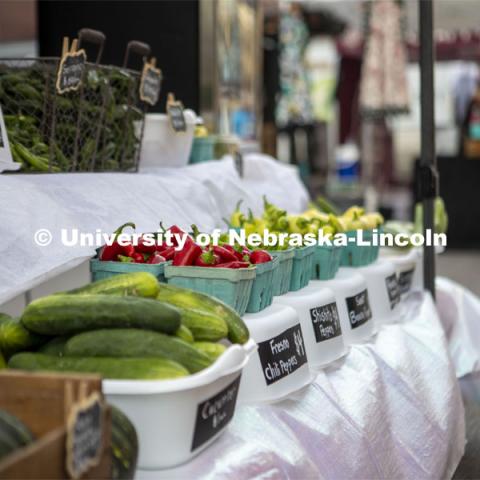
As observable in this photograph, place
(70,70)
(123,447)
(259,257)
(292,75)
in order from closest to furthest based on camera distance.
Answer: (123,447), (259,257), (70,70), (292,75)

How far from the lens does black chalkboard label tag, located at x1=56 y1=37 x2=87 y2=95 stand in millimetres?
2383

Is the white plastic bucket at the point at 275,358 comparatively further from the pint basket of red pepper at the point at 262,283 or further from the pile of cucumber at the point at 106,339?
the pile of cucumber at the point at 106,339

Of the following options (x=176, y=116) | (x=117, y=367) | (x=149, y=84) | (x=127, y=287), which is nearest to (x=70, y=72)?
(x=149, y=84)

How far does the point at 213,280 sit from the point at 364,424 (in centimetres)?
57

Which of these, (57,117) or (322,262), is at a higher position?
(57,117)

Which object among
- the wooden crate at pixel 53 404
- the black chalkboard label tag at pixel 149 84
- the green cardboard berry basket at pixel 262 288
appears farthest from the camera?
the black chalkboard label tag at pixel 149 84

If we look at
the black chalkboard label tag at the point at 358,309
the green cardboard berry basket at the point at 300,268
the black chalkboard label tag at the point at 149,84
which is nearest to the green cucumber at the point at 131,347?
the green cardboard berry basket at the point at 300,268

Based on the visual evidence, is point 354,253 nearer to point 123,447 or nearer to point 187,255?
point 187,255

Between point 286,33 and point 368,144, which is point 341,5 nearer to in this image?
point 368,144

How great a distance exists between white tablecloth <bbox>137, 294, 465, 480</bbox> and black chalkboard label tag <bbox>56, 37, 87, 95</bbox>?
993 millimetres

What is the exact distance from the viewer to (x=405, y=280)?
12.3 ft

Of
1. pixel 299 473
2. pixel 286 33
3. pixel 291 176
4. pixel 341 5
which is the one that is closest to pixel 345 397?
pixel 299 473

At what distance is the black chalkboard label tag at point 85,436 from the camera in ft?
3.85

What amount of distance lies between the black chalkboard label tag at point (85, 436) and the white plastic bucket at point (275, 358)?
788 millimetres
